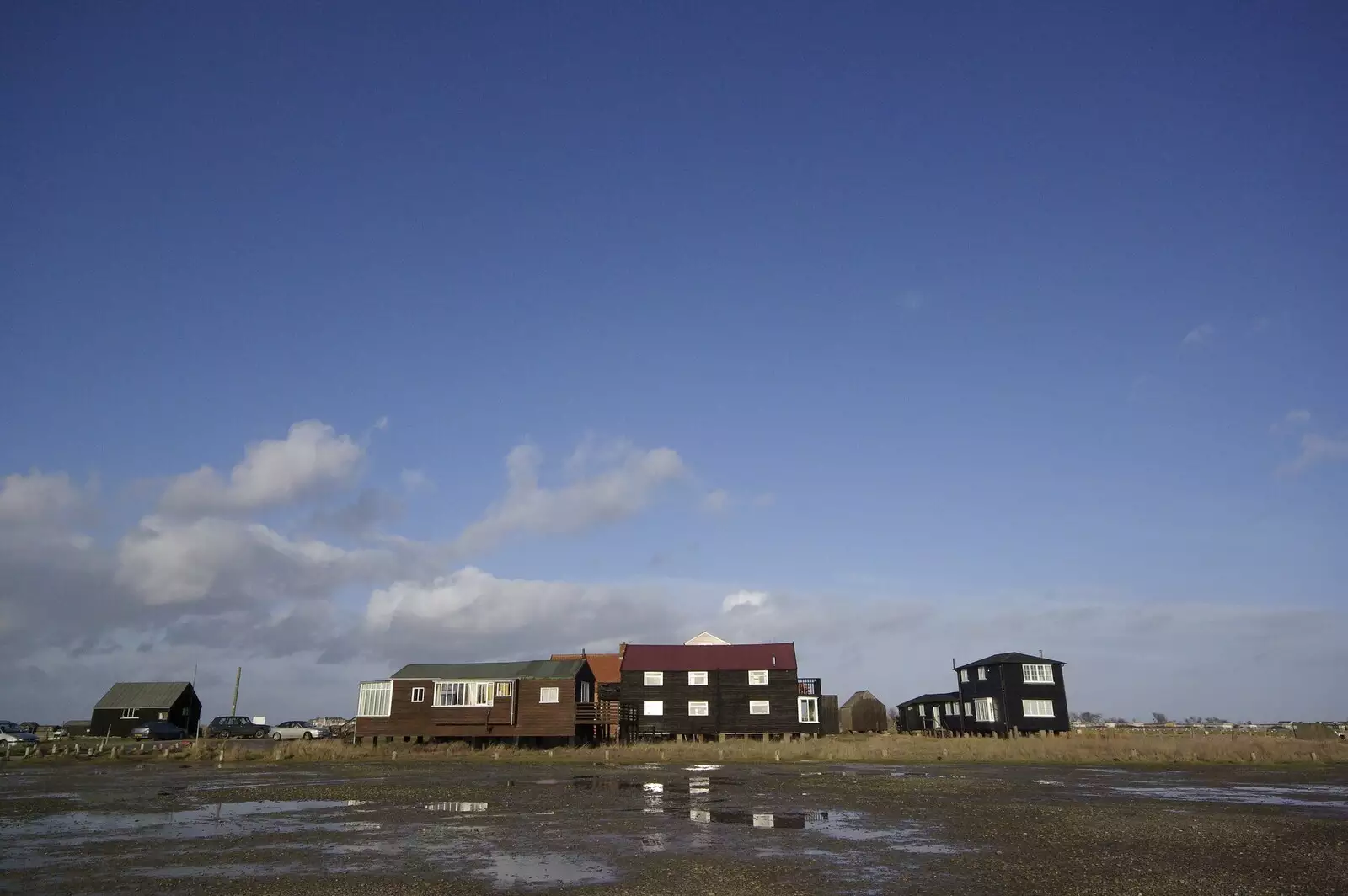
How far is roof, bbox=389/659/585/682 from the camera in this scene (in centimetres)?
6800

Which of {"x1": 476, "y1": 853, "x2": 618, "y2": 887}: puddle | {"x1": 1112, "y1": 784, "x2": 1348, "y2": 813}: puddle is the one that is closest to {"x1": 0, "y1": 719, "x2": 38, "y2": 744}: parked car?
{"x1": 476, "y1": 853, "x2": 618, "y2": 887}: puddle

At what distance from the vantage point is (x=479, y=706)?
220ft

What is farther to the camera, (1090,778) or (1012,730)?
(1012,730)

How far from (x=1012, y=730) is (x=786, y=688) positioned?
62.5 ft

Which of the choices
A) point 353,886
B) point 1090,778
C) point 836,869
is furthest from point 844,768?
point 353,886

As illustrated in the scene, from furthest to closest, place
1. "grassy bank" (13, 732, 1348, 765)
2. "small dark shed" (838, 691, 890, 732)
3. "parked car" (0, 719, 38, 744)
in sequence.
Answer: "small dark shed" (838, 691, 890, 732)
"parked car" (0, 719, 38, 744)
"grassy bank" (13, 732, 1348, 765)

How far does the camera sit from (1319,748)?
53.6 metres

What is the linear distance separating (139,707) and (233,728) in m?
14.5

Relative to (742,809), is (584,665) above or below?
above

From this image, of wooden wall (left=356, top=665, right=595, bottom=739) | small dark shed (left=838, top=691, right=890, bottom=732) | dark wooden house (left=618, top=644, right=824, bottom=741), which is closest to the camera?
wooden wall (left=356, top=665, right=595, bottom=739)

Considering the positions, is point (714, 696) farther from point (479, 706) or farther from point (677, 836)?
point (677, 836)

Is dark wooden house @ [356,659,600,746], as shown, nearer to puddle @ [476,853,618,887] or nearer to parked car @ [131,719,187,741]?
parked car @ [131,719,187,741]

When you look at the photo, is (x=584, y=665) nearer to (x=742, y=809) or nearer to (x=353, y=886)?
(x=742, y=809)

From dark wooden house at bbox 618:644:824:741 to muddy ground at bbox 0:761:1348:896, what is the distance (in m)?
41.2
